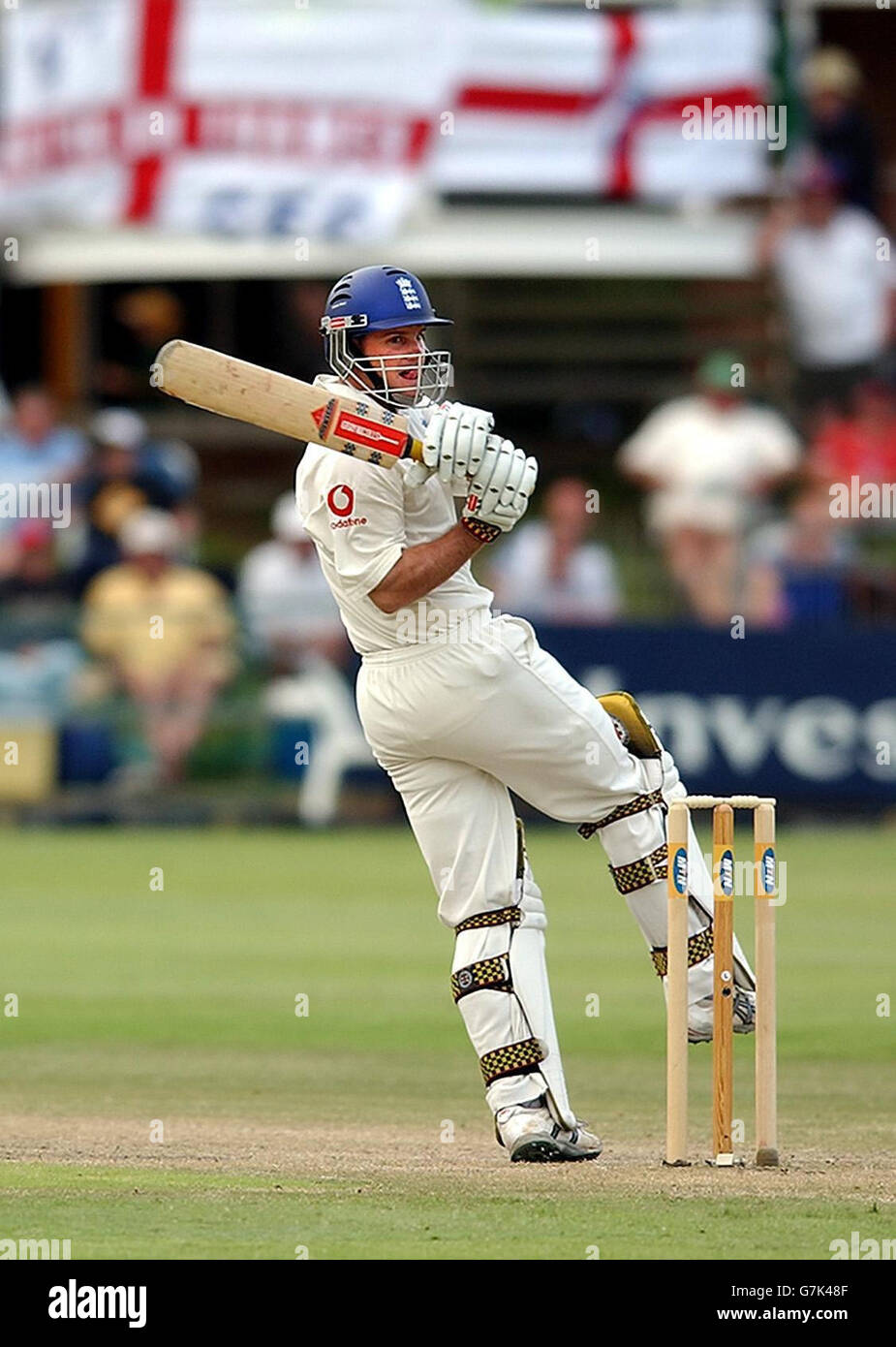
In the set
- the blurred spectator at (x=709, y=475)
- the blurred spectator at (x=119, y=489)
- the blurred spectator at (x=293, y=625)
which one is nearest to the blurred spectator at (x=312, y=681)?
the blurred spectator at (x=293, y=625)

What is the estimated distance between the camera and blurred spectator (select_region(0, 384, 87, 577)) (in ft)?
60.2

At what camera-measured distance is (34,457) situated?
61.5 feet

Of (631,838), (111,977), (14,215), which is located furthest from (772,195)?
(631,838)

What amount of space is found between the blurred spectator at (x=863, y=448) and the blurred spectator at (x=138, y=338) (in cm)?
609

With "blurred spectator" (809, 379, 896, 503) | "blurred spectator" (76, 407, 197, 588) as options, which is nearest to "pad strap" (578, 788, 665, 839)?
"blurred spectator" (76, 407, 197, 588)

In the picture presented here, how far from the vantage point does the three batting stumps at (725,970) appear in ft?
22.1

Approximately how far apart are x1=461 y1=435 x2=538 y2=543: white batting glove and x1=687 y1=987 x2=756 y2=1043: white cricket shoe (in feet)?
4.55

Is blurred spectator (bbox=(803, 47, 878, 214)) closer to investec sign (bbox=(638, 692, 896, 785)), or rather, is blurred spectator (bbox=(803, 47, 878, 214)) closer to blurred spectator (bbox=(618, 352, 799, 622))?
blurred spectator (bbox=(618, 352, 799, 622))

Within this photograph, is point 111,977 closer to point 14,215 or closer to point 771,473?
point 771,473

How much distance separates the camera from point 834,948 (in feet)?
39.5

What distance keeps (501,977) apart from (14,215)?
13.7m
